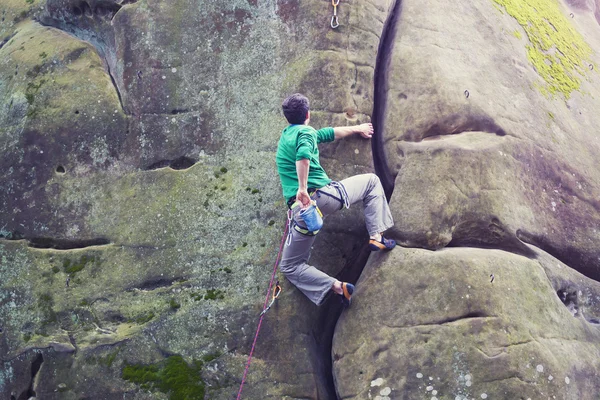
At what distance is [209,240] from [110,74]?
323cm

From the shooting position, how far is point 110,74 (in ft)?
32.6

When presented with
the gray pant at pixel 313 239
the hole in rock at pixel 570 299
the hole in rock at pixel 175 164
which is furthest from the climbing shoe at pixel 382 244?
the hole in rock at pixel 175 164

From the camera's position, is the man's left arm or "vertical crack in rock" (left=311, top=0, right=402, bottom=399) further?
the man's left arm

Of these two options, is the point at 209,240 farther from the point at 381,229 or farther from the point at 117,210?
the point at 381,229

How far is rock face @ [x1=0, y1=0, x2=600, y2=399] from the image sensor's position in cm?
833

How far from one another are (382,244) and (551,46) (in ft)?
19.3

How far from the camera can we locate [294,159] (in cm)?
816

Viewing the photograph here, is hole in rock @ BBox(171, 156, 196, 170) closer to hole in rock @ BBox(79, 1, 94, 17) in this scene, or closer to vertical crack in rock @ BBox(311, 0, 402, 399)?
vertical crack in rock @ BBox(311, 0, 402, 399)

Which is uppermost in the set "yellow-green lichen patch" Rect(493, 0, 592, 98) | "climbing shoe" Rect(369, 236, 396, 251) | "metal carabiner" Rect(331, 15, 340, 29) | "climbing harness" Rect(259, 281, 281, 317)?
"metal carabiner" Rect(331, 15, 340, 29)

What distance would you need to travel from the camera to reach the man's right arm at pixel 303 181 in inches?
308

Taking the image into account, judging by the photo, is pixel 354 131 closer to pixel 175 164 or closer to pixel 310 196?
pixel 310 196

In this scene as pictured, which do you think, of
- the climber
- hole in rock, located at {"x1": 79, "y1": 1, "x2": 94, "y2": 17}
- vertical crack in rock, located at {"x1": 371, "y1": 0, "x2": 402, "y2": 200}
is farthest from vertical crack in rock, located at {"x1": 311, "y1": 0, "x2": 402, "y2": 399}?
hole in rock, located at {"x1": 79, "y1": 1, "x2": 94, "y2": 17}

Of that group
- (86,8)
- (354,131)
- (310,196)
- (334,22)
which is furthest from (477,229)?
(86,8)

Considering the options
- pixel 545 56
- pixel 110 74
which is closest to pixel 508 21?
pixel 545 56
